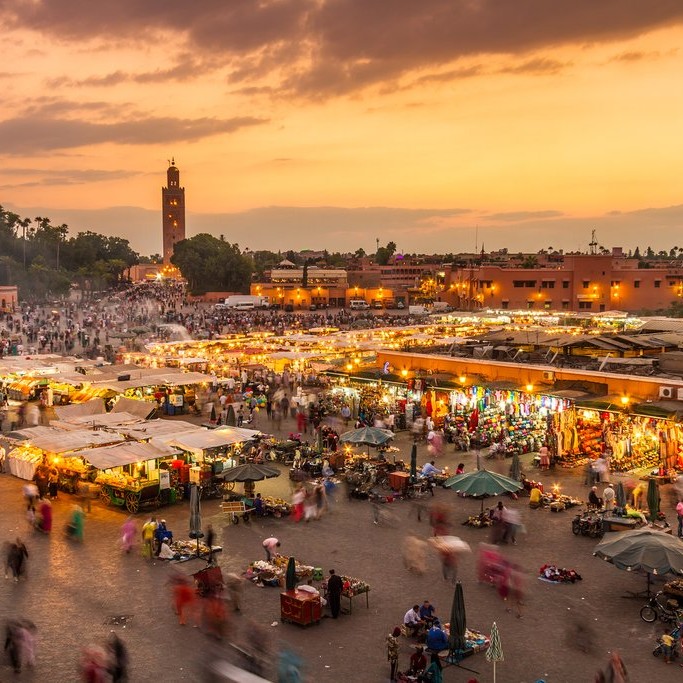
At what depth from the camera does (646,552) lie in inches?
454

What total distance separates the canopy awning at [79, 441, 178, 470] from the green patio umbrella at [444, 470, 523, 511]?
6590 millimetres

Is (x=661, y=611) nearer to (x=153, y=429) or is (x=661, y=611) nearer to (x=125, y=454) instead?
(x=125, y=454)

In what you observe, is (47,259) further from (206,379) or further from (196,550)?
(196,550)

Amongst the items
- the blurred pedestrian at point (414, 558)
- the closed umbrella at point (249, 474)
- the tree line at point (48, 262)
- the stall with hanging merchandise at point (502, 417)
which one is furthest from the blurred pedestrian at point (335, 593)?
the tree line at point (48, 262)

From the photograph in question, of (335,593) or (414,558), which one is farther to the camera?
(414,558)

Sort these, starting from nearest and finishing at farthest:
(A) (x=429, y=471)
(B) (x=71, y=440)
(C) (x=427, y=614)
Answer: (C) (x=427, y=614) < (B) (x=71, y=440) < (A) (x=429, y=471)

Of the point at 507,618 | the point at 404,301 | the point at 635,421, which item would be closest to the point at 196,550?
the point at 507,618

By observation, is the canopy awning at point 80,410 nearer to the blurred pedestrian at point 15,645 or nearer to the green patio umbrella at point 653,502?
the blurred pedestrian at point 15,645

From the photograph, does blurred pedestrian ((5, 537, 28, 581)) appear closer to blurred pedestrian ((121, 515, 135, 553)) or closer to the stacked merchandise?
blurred pedestrian ((121, 515, 135, 553))

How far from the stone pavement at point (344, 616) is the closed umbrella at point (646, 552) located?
751mm

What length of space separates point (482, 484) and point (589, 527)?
2178 millimetres

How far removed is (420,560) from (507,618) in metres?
2.24

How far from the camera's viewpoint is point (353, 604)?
1202cm

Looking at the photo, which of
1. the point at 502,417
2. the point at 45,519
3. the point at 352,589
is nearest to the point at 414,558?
the point at 352,589
